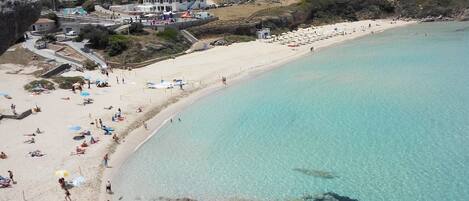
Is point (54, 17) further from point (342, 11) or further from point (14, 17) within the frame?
point (14, 17)

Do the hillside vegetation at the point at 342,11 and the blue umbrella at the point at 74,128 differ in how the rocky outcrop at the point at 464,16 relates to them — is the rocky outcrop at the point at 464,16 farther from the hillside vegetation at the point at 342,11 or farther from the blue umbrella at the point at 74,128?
the blue umbrella at the point at 74,128

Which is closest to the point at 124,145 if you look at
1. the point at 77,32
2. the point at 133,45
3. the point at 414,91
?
the point at 414,91

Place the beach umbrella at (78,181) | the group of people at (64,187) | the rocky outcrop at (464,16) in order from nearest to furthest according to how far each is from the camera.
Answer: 1. the group of people at (64,187)
2. the beach umbrella at (78,181)
3. the rocky outcrop at (464,16)

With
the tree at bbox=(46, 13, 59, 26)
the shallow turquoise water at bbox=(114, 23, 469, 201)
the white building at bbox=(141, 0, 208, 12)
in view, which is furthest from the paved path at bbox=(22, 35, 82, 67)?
the white building at bbox=(141, 0, 208, 12)

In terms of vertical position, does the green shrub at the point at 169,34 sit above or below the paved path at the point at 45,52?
above

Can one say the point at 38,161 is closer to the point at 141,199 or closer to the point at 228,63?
the point at 141,199

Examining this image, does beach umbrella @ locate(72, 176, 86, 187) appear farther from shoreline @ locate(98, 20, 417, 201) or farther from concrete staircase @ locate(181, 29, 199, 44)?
concrete staircase @ locate(181, 29, 199, 44)

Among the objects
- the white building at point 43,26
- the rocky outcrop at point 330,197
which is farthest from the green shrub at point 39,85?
the rocky outcrop at point 330,197
